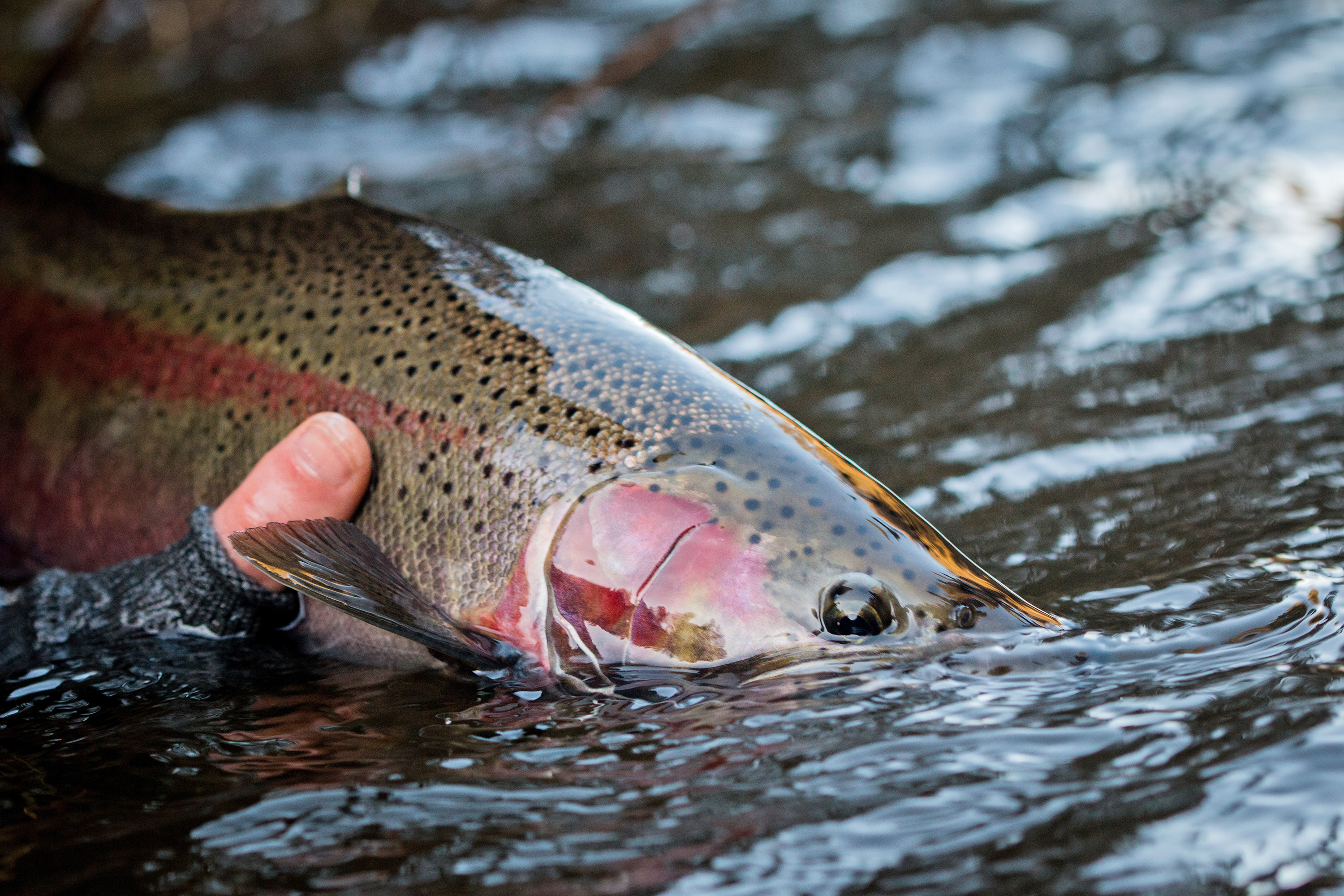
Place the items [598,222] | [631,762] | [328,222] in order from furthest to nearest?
[598,222], [328,222], [631,762]

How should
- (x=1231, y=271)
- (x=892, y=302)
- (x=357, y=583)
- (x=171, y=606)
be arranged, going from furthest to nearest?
(x=892, y=302) < (x=1231, y=271) < (x=171, y=606) < (x=357, y=583)

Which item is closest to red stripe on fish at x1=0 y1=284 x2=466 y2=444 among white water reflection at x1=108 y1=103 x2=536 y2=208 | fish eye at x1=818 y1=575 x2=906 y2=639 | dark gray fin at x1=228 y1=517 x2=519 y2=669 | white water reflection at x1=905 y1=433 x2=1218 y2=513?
dark gray fin at x1=228 y1=517 x2=519 y2=669

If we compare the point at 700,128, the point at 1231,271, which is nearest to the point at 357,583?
the point at 1231,271

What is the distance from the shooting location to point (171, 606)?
3.12 meters

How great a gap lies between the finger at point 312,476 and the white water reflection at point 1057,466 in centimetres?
157

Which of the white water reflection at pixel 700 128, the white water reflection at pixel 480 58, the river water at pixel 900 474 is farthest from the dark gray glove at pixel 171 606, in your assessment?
the white water reflection at pixel 480 58

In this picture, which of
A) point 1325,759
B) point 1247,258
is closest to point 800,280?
point 1247,258

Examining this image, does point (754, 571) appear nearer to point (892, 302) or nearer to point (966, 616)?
point (966, 616)

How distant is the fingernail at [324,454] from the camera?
A: 290 cm

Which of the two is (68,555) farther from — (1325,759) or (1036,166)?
(1036,166)

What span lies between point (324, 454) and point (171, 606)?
634mm

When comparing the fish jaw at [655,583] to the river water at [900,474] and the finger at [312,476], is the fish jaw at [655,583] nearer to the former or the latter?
the river water at [900,474]

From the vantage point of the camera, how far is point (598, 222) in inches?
264

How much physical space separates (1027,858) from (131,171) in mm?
7741
